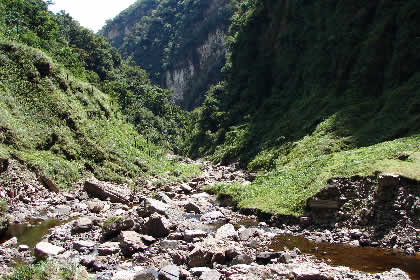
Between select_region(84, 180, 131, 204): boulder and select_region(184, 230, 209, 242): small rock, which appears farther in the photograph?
select_region(84, 180, 131, 204): boulder

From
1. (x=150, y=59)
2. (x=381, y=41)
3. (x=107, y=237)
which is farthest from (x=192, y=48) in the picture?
(x=107, y=237)

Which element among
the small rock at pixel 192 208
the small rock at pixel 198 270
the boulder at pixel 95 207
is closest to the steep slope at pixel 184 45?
the small rock at pixel 192 208

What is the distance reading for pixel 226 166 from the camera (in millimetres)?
41688

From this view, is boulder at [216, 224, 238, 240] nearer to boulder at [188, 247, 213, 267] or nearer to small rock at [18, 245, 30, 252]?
boulder at [188, 247, 213, 267]

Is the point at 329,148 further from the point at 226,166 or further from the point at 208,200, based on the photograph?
the point at 226,166

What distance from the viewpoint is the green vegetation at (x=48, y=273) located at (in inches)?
340

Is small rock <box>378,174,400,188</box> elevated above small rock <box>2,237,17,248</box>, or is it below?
above

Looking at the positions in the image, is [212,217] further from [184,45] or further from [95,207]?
[184,45]

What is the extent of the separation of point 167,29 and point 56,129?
117754mm

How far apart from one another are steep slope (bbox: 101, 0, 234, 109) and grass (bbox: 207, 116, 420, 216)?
8407 centimetres

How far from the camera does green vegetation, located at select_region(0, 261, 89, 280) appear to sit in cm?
863

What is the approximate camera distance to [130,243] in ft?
41.4

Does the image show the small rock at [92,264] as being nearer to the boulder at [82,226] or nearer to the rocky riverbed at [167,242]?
the rocky riverbed at [167,242]

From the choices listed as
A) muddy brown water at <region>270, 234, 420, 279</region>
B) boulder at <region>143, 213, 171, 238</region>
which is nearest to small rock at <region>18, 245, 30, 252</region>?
boulder at <region>143, 213, 171, 238</region>
